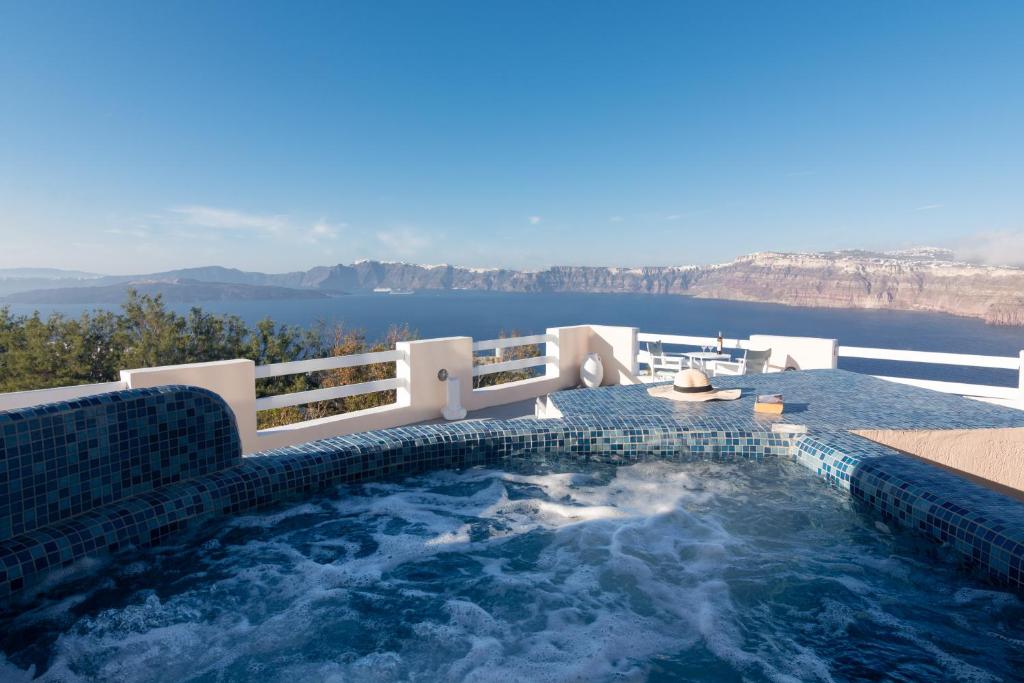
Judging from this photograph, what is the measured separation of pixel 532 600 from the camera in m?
2.53

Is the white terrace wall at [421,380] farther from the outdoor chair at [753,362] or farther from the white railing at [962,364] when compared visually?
the outdoor chair at [753,362]

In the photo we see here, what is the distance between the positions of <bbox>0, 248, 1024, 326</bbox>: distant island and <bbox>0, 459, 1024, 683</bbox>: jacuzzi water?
41.6 feet

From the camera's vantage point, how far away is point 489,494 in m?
3.60

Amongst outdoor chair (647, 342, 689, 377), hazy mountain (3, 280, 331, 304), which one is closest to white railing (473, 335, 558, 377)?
outdoor chair (647, 342, 689, 377)

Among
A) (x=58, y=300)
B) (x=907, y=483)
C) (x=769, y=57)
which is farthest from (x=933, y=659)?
(x=58, y=300)

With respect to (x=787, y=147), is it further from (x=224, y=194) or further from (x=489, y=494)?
(x=489, y=494)

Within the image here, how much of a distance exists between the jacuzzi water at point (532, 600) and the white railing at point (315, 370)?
146 cm

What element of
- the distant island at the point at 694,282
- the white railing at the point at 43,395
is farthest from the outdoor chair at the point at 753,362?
the distant island at the point at 694,282

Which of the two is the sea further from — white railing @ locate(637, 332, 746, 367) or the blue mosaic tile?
the blue mosaic tile

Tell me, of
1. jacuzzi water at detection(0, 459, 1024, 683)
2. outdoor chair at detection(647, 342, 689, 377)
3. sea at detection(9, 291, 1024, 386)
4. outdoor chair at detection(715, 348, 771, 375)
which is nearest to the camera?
jacuzzi water at detection(0, 459, 1024, 683)

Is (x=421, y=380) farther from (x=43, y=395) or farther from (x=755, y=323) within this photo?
(x=755, y=323)

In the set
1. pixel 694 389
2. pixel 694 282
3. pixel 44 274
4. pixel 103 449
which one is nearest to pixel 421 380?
pixel 694 389

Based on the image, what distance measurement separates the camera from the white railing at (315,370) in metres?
4.59

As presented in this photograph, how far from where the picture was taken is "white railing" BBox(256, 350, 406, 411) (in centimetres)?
459
